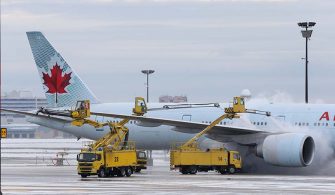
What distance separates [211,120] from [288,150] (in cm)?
749

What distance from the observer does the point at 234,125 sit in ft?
182

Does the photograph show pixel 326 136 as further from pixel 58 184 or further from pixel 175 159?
pixel 58 184

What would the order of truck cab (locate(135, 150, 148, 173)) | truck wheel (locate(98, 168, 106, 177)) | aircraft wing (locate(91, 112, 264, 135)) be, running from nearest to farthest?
truck wheel (locate(98, 168, 106, 177)) → aircraft wing (locate(91, 112, 264, 135)) → truck cab (locate(135, 150, 148, 173))

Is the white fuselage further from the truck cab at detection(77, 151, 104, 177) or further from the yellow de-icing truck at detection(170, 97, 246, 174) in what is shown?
the truck cab at detection(77, 151, 104, 177)

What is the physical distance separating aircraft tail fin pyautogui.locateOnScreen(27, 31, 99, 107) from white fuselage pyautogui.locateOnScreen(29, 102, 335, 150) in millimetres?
1537

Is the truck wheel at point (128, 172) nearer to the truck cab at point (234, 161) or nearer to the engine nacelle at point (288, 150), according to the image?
the truck cab at point (234, 161)

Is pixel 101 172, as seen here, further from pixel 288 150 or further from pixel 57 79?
pixel 57 79

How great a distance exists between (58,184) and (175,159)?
12318 mm

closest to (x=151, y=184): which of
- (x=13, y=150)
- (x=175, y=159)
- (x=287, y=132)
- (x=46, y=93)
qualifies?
(x=175, y=159)

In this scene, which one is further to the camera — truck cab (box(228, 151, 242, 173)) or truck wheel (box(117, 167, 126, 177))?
truck cab (box(228, 151, 242, 173))

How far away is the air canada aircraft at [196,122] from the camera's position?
5056 cm

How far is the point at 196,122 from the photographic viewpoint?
182 feet

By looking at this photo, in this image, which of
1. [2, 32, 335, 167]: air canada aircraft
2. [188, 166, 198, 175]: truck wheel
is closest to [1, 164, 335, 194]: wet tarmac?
[188, 166, 198, 175]: truck wheel

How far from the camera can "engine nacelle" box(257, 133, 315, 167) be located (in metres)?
49.5
